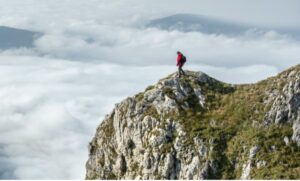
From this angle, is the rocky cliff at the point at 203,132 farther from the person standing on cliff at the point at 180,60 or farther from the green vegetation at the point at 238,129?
the person standing on cliff at the point at 180,60

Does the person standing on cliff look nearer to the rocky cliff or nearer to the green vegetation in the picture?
the rocky cliff

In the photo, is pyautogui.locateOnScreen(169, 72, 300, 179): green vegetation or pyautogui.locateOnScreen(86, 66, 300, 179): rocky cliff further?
pyautogui.locateOnScreen(86, 66, 300, 179): rocky cliff

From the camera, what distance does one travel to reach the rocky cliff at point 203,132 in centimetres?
6800

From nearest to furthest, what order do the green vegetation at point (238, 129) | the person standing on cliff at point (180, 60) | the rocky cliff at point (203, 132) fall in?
the green vegetation at point (238, 129) < the rocky cliff at point (203, 132) < the person standing on cliff at point (180, 60)

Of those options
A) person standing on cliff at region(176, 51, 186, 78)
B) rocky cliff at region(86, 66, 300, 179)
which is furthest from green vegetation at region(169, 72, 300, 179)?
person standing on cliff at region(176, 51, 186, 78)

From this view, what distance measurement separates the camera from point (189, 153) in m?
71.0

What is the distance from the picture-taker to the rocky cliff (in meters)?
68.0

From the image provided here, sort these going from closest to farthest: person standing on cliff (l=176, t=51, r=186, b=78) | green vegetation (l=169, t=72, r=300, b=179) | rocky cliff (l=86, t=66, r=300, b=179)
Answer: green vegetation (l=169, t=72, r=300, b=179), rocky cliff (l=86, t=66, r=300, b=179), person standing on cliff (l=176, t=51, r=186, b=78)

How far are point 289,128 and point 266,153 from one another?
4.64 m

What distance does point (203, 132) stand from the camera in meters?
72.3

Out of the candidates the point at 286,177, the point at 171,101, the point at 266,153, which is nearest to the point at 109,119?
the point at 171,101

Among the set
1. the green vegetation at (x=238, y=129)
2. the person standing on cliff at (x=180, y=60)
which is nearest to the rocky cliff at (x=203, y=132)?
the green vegetation at (x=238, y=129)

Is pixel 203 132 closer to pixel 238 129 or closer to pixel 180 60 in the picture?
pixel 238 129

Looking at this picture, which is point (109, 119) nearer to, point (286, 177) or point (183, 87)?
point (183, 87)
